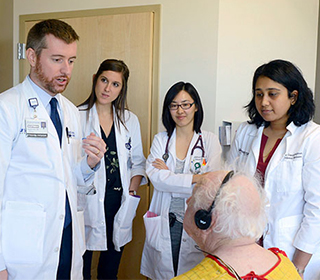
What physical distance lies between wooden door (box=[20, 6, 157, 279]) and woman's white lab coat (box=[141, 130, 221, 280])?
23.3 inches

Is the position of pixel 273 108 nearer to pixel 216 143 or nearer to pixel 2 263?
pixel 216 143

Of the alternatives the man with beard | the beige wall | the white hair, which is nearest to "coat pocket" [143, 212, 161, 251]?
the man with beard

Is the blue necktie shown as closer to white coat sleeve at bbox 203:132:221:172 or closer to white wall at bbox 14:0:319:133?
white coat sleeve at bbox 203:132:221:172

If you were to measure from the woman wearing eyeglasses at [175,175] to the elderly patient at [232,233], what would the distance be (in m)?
0.85

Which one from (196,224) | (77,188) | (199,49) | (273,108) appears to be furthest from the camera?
(199,49)

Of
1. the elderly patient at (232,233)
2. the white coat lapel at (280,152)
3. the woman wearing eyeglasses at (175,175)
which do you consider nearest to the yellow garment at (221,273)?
the elderly patient at (232,233)

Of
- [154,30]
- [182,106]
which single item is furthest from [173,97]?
[154,30]

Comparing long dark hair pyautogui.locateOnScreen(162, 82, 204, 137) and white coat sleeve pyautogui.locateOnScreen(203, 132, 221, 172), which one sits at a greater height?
long dark hair pyautogui.locateOnScreen(162, 82, 204, 137)

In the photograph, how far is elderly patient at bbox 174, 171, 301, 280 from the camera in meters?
1.07

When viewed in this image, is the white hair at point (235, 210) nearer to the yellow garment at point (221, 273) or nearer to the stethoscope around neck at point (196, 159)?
the yellow garment at point (221, 273)

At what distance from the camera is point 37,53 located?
1616mm

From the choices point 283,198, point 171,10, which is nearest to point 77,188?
point 283,198

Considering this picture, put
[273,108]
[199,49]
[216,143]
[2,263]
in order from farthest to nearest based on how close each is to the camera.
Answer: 1. [199,49]
2. [216,143]
3. [273,108]
4. [2,263]

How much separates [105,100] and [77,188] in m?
0.70
